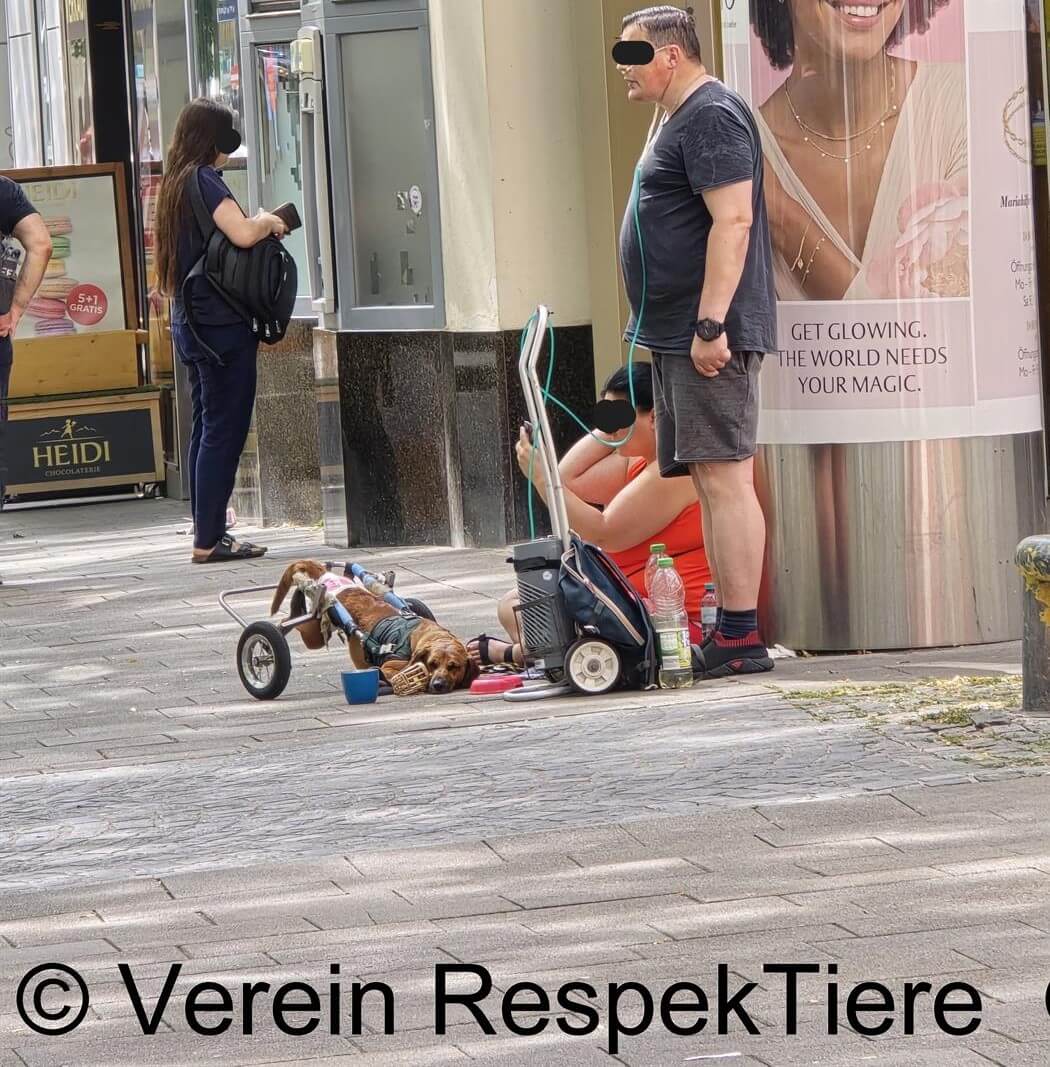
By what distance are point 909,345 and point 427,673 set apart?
174 centimetres

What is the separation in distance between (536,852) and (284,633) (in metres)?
2.51

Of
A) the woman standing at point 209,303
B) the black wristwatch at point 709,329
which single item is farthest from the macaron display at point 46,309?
the black wristwatch at point 709,329

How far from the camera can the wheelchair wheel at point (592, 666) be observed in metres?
7.00

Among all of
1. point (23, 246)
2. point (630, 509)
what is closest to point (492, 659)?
point (630, 509)

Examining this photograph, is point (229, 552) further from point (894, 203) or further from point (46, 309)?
point (894, 203)

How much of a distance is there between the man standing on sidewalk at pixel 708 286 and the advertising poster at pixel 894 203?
195 millimetres

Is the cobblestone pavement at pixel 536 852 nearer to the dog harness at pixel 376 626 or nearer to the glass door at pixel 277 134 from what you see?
the dog harness at pixel 376 626

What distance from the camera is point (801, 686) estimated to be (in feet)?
22.5

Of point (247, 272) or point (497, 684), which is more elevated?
point (247, 272)

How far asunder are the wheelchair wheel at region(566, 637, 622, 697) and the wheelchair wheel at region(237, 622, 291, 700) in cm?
92

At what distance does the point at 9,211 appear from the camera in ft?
34.9

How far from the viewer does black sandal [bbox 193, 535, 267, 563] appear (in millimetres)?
11125

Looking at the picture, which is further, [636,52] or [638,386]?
[638,386]

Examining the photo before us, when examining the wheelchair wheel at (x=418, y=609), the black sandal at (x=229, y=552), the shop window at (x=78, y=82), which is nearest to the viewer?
the wheelchair wheel at (x=418, y=609)
